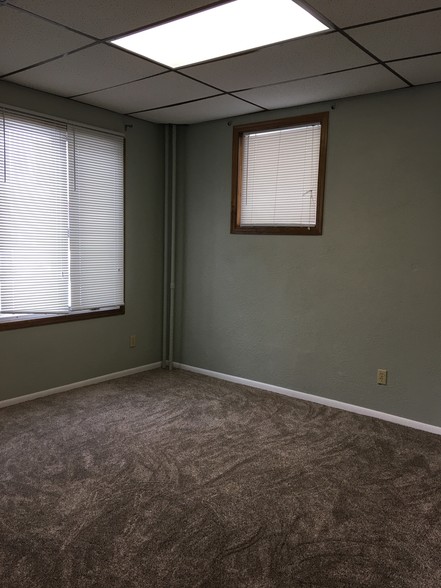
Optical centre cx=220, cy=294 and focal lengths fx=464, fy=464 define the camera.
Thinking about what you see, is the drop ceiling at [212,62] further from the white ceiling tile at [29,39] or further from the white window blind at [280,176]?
the white window blind at [280,176]

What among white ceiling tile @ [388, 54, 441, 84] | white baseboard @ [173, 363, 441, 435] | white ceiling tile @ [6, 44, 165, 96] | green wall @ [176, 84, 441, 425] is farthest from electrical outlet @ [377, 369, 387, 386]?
white ceiling tile @ [6, 44, 165, 96]

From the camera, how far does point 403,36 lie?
2.36m

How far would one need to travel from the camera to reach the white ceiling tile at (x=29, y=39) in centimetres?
229

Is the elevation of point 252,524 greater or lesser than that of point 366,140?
lesser

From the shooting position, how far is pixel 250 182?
13.5 ft

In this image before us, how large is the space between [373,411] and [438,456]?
67cm

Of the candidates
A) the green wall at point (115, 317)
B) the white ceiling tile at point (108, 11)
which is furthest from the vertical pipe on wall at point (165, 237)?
the white ceiling tile at point (108, 11)

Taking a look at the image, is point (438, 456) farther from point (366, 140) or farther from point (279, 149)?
point (279, 149)

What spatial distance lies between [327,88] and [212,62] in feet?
3.06

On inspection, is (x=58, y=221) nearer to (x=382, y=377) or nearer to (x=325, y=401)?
(x=325, y=401)

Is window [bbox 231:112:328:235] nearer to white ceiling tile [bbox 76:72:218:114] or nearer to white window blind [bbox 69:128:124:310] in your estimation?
white ceiling tile [bbox 76:72:218:114]

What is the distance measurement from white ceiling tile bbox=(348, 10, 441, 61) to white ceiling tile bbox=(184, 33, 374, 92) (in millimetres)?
95

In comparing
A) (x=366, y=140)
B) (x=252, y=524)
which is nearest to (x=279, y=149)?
(x=366, y=140)

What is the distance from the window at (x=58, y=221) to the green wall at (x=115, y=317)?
0.34 ft
